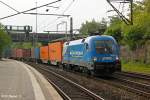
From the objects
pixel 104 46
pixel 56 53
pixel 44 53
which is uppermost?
pixel 104 46

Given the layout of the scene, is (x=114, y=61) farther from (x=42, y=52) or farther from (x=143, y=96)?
(x=42, y=52)

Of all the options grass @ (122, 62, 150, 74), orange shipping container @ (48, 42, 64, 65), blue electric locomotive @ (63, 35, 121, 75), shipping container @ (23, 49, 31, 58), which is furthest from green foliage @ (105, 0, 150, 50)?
shipping container @ (23, 49, 31, 58)

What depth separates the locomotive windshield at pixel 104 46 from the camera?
2992 centimetres

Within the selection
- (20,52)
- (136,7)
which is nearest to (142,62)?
(136,7)

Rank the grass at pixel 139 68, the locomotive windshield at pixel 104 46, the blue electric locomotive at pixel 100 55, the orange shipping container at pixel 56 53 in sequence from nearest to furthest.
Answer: the blue electric locomotive at pixel 100 55, the locomotive windshield at pixel 104 46, the grass at pixel 139 68, the orange shipping container at pixel 56 53

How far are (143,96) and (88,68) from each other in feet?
40.9

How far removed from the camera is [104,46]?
30188mm

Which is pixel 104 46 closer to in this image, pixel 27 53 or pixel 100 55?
pixel 100 55

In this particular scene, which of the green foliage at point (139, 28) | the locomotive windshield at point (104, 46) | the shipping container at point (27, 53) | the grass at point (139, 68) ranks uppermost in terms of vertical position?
the green foliage at point (139, 28)

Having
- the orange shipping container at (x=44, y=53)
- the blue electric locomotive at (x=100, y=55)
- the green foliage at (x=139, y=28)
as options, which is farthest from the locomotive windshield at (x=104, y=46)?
the orange shipping container at (x=44, y=53)

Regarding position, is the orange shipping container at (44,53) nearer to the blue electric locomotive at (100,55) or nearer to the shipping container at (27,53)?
the shipping container at (27,53)

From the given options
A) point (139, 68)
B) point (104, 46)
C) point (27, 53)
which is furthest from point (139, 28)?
point (27, 53)

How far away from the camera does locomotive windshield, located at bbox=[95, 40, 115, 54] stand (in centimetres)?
2992

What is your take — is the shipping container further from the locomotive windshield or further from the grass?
the locomotive windshield
